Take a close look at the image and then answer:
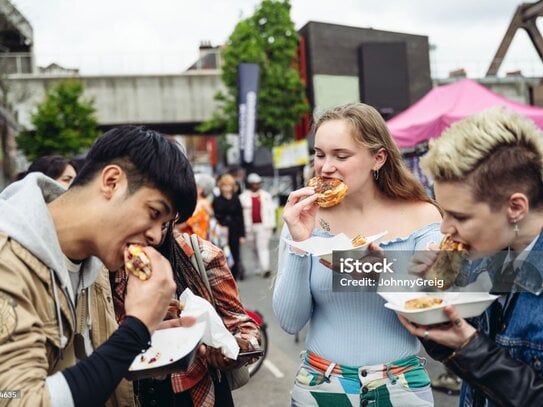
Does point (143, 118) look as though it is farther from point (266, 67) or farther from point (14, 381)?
point (14, 381)

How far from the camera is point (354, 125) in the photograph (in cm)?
233

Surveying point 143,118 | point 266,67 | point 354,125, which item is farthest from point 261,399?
point 143,118

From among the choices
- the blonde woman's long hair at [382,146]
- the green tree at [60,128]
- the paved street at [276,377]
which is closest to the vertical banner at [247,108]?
the green tree at [60,128]

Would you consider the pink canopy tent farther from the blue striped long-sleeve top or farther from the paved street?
the blue striped long-sleeve top

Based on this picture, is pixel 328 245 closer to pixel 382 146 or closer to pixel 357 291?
pixel 357 291

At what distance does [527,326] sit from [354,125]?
113cm

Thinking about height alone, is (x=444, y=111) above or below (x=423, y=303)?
above

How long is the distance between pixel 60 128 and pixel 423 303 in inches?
873

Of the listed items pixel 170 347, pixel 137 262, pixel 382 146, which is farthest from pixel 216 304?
pixel 382 146

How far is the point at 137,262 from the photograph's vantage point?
5.00 feet

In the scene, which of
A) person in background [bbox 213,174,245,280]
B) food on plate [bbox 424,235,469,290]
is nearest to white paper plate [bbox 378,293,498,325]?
food on plate [bbox 424,235,469,290]

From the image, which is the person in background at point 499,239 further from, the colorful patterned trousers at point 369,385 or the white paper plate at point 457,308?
the colorful patterned trousers at point 369,385

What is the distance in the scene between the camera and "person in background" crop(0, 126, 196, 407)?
4.19 ft

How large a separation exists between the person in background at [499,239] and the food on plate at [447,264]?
0.17ft
